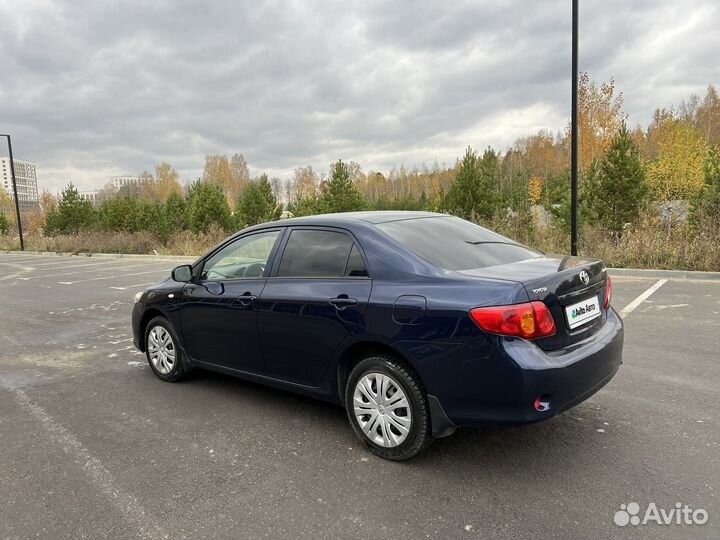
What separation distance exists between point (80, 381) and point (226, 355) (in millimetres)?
1956

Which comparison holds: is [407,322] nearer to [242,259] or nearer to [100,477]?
[242,259]

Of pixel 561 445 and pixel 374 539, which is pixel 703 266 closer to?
pixel 561 445

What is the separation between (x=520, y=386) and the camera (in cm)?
274

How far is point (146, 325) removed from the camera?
526 cm

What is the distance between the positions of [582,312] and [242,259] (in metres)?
2.75

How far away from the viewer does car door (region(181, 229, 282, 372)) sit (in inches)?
160

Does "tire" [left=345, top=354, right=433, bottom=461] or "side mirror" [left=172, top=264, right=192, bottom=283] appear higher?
"side mirror" [left=172, top=264, right=192, bottom=283]

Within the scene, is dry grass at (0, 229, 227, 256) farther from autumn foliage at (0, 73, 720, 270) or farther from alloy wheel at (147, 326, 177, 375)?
alloy wheel at (147, 326, 177, 375)

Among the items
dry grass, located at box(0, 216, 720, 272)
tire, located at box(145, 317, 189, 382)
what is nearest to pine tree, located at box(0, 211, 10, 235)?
dry grass, located at box(0, 216, 720, 272)

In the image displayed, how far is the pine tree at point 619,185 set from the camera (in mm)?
19219

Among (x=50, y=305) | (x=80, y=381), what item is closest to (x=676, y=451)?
(x=80, y=381)

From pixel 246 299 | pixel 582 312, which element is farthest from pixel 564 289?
pixel 246 299

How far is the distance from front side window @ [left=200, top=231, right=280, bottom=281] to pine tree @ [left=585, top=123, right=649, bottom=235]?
1734cm

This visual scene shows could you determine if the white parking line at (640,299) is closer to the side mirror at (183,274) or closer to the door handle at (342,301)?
the door handle at (342,301)
